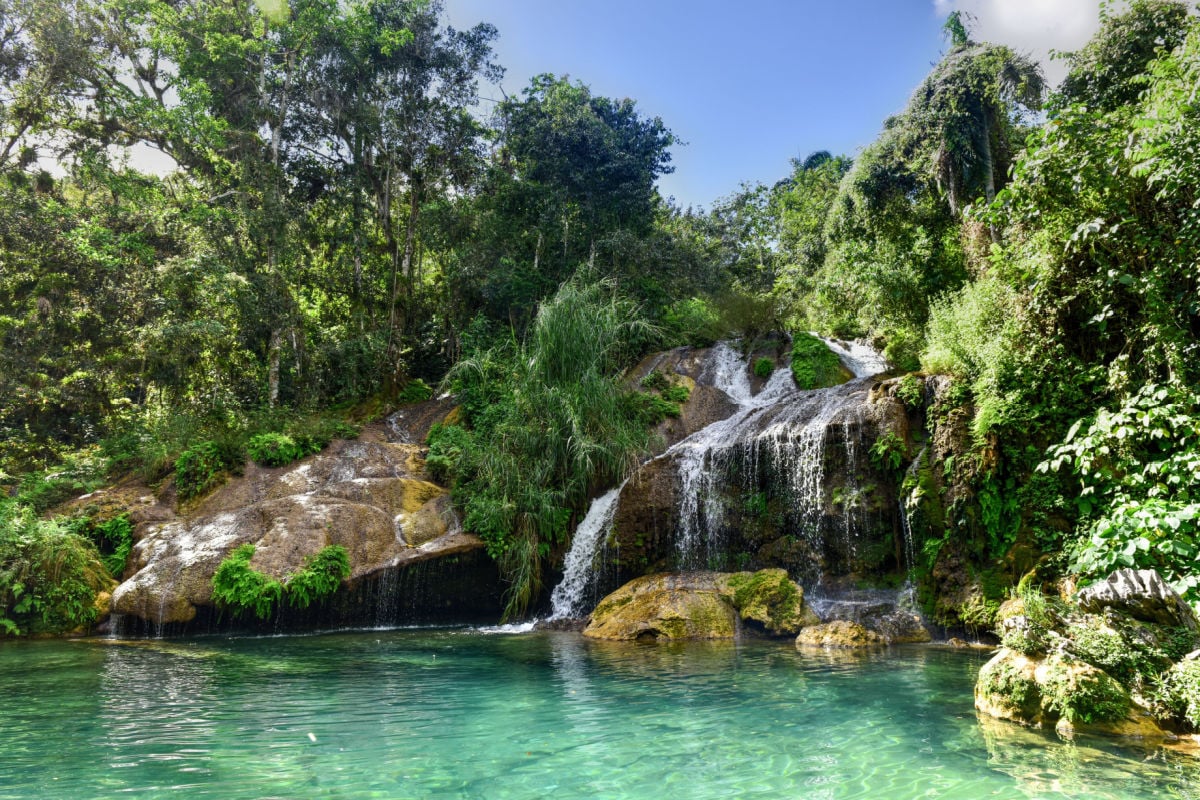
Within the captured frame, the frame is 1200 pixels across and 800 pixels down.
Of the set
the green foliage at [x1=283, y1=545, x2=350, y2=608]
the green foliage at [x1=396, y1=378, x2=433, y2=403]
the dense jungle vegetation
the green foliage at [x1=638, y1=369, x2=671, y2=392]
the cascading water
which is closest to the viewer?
the dense jungle vegetation

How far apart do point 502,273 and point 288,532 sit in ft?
37.0

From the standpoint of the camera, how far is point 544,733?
4.63 meters

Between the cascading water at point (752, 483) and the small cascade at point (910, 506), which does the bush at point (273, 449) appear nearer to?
the cascading water at point (752, 483)

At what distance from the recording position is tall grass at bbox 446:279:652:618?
11.4m

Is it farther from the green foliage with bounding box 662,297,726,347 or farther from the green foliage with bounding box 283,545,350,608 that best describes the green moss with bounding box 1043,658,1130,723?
the green foliage with bounding box 662,297,726,347

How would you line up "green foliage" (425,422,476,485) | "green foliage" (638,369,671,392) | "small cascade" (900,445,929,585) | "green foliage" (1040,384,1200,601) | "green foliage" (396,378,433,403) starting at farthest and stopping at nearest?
"green foliage" (396,378,433,403) < "green foliage" (638,369,671,392) < "green foliage" (425,422,476,485) < "small cascade" (900,445,929,585) < "green foliage" (1040,384,1200,601)

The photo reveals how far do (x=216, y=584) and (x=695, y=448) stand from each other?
7834 mm

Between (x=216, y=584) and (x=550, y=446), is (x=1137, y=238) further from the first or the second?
(x=216, y=584)

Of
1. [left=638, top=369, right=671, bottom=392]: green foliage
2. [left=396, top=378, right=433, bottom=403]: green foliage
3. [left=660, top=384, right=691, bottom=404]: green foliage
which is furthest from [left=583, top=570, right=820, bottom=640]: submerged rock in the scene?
[left=396, top=378, right=433, bottom=403]: green foliage

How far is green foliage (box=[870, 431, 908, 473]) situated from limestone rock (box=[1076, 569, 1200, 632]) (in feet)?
15.2

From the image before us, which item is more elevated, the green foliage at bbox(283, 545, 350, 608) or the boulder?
the green foliage at bbox(283, 545, 350, 608)

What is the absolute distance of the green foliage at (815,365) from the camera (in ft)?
50.5

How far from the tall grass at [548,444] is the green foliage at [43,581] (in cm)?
581

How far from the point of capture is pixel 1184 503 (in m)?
5.99
